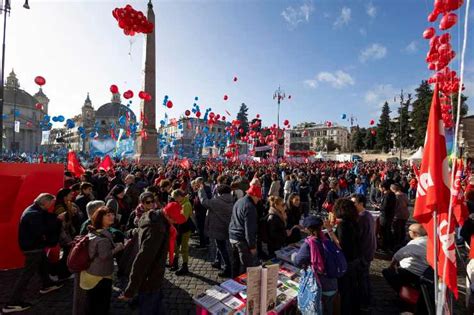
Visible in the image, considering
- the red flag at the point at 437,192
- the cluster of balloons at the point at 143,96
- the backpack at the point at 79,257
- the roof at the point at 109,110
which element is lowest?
the backpack at the point at 79,257

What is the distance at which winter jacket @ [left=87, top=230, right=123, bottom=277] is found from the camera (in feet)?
11.0

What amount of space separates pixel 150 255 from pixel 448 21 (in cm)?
841

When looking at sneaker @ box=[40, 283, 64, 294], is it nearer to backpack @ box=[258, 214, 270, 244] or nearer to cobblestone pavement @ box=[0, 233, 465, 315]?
cobblestone pavement @ box=[0, 233, 465, 315]

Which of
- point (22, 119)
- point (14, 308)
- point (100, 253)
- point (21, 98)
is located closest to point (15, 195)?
point (14, 308)

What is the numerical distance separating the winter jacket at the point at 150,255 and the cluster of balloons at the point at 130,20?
24.5ft

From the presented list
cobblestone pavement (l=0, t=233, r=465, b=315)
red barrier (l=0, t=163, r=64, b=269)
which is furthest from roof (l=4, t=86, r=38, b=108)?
cobblestone pavement (l=0, t=233, r=465, b=315)

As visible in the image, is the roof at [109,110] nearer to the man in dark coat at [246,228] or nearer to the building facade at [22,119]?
the building facade at [22,119]

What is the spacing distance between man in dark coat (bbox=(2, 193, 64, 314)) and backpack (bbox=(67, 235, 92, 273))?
1.28 metres

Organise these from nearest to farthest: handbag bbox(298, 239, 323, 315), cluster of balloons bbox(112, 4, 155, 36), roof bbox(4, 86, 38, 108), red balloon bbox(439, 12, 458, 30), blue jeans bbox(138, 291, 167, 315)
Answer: handbag bbox(298, 239, 323, 315)
blue jeans bbox(138, 291, 167, 315)
red balloon bbox(439, 12, 458, 30)
cluster of balloons bbox(112, 4, 155, 36)
roof bbox(4, 86, 38, 108)

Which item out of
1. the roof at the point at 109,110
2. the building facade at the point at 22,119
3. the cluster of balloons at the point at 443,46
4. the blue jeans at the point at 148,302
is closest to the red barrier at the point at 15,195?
the blue jeans at the point at 148,302

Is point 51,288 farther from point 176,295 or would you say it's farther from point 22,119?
point 22,119

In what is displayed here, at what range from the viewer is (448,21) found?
22.2ft

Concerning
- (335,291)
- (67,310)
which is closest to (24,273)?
(67,310)

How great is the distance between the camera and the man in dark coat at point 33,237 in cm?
414
